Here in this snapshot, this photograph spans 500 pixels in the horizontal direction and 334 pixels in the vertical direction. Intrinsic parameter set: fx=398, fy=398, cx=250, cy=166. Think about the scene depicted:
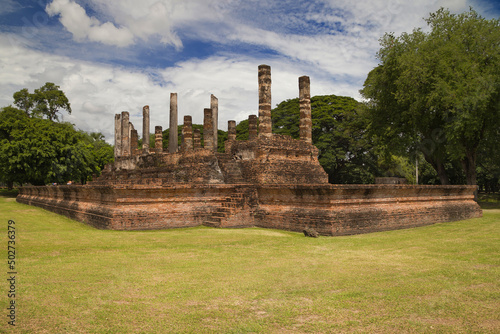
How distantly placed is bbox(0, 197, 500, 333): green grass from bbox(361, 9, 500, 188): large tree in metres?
12.4

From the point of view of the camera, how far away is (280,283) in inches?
205

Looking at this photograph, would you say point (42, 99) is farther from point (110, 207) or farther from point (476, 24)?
point (476, 24)

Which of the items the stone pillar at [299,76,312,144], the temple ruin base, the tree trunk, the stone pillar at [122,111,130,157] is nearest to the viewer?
the temple ruin base

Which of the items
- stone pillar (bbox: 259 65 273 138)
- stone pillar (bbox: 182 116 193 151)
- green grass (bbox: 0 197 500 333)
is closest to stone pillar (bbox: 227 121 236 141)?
stone pillar (bbox: 182 116 193 151)

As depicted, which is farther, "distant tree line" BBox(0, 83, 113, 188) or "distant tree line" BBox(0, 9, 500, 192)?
"distant tree line" BBox(0, 83, 113, 188)

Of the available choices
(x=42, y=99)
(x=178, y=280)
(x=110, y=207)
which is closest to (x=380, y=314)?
(x=178, y=280)

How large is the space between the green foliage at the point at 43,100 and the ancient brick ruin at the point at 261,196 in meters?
26.5

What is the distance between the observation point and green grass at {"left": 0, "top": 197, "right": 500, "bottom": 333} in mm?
3734

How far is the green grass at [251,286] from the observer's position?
3734 mm

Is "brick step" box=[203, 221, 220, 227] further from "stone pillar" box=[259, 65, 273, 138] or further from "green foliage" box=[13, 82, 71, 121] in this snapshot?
"green foliage" box=[13, 82, 71, 121]

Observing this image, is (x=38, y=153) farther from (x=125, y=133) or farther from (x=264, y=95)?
(x=264, y=95)

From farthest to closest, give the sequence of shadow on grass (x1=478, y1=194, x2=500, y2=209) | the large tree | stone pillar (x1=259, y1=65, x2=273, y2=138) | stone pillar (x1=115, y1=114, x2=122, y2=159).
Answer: stone pillar (x1=115, y1=114, x2=122, y2=159), shadow on grass (x1=478, y1=194, x2=500, y2=209), the large tree, stone pillar (x1=259, y1=65, x2=273, y2=138)

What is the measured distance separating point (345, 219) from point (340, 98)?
101ft

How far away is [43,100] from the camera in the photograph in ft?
132
